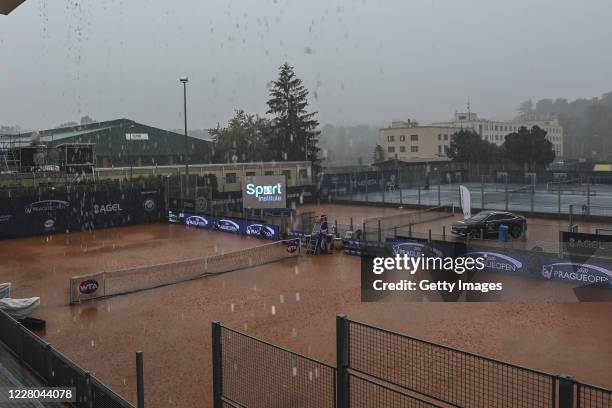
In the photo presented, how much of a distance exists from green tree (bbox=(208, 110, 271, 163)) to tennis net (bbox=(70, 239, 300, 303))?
142 feet

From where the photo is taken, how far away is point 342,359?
5707mm

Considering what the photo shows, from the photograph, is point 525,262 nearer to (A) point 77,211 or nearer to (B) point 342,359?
(B) point 342,359

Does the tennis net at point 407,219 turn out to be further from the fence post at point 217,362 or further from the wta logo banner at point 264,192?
the fence post at point 217,362

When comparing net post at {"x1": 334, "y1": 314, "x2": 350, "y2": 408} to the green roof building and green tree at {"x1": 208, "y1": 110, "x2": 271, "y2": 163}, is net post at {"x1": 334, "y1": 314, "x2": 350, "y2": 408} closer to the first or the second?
the green roof building

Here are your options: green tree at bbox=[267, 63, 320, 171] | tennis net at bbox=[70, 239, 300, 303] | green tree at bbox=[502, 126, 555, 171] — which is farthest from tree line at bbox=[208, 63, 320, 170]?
tennis net at bbox=[70, 239, 300, 303]

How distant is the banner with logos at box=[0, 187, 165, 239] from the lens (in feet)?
102

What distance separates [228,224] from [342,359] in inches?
1025

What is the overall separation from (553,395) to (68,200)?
3279 cm

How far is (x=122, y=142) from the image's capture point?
194 ft

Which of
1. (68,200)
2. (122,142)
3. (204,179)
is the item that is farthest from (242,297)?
(122,142)

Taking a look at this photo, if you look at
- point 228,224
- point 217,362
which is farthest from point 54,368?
point 228,224

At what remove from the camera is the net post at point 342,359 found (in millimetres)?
5595

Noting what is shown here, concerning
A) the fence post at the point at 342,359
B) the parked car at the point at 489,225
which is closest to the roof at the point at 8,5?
the fence post at the point at 342,359

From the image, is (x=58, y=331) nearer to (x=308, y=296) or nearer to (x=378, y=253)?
(x=308, y=296)
